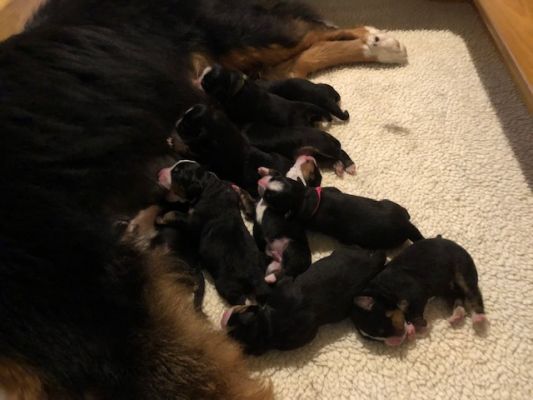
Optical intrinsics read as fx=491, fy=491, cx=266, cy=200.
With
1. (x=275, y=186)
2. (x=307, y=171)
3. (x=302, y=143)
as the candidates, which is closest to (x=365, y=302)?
(x=275, y=186)

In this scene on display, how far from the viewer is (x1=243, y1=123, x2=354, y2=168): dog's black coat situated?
1.53 metres

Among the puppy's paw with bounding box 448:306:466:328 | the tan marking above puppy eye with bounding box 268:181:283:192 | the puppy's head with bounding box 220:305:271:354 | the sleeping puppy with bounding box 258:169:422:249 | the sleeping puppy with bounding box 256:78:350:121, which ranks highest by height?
the sleeping puppy with bounding box 256:78:350:121

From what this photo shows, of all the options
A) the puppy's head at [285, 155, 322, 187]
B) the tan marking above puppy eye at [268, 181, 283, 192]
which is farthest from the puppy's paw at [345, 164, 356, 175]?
the tan marking above puppy eye at [268, 181, 283, 192]

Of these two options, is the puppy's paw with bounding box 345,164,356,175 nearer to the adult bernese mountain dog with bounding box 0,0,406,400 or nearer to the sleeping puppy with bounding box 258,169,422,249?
the sleeping puppy with bounding box 258,169,422,249

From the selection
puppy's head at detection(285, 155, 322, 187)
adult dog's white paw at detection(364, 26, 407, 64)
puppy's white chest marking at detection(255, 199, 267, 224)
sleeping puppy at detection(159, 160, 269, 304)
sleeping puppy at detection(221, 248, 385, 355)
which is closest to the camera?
sleeping puppy at detection(221, 248, 385, 355)

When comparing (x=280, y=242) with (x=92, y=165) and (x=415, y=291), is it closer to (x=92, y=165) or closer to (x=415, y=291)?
(x=415, y=291)

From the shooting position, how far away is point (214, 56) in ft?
5.99

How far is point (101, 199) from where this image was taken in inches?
47.4

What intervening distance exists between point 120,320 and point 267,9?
138cm

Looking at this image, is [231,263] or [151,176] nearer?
[231,263]

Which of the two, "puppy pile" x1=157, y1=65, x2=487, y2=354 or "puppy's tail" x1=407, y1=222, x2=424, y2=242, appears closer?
"puppy pile" x1=157, y1=65, x2=487, y2=354

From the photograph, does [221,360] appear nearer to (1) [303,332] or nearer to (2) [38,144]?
(1) [303,332]

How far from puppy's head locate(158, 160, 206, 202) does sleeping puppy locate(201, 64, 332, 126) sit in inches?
11.9

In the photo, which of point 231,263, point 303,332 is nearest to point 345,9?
point 231,263
